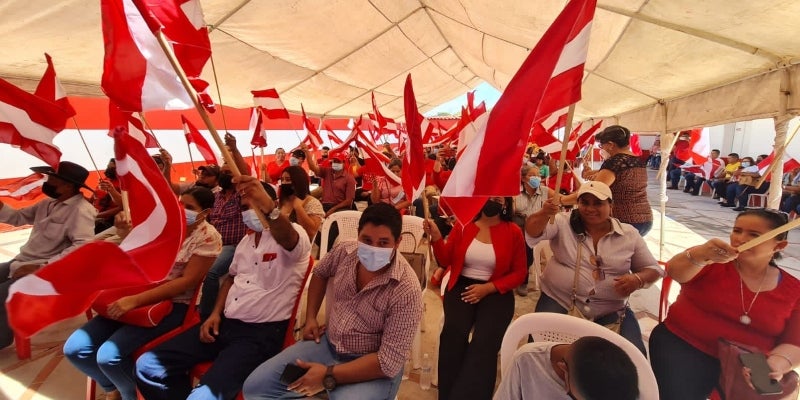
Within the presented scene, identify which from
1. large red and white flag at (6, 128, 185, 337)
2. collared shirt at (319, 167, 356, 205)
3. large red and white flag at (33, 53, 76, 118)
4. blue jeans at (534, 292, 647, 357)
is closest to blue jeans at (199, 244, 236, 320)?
large red and white flag at (6, 128, 185, 337)

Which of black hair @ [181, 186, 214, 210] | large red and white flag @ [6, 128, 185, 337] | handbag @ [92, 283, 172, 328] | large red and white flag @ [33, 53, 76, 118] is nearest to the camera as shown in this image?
large red and white flag @ [6, 128, 185, 337]

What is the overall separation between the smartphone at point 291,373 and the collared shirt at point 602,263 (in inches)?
60.5

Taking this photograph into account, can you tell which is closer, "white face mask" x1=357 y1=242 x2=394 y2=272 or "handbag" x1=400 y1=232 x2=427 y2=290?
"white face mask" x1=357 y1=242 x2=394 y2=272

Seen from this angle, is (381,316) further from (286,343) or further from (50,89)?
(50,89)

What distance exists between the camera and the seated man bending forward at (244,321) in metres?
1.71

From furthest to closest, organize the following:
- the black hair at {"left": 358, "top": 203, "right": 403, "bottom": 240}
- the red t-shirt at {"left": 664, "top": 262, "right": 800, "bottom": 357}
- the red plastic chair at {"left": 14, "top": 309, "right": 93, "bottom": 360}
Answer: the red plastic chair at {"left": 14, "top": 309, "right": 93, "bottom": 360} < the black hair at {"left": 358, "top": 203, "right": 403, "bottom": 240} < the red t-shirt at {"left": 664, "top": 262, "right": 800, "bottom": 357}

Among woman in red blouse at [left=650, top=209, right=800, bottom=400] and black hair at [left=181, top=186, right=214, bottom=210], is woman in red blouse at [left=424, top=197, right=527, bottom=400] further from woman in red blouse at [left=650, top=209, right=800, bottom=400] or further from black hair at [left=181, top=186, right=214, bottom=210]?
black hair at [left=181, top=186, right=214, bottom=210]

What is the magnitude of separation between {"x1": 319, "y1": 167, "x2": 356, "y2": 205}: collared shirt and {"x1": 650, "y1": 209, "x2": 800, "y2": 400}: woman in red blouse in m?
3.55

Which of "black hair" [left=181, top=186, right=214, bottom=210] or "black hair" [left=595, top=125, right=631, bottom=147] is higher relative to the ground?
"black hair" [left=595, top=125, right=631, bottom=147]

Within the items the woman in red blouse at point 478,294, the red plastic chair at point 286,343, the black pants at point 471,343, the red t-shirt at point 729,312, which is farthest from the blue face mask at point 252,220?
the red t-shirt at point 729,312

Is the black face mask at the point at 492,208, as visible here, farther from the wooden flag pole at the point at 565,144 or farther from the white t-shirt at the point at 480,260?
the wooden flag pole at the point at 565,144

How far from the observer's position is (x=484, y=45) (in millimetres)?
5992

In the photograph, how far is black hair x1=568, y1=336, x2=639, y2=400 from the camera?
1060 millimetres

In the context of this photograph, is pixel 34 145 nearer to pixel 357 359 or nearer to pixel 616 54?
pixel 357 359
